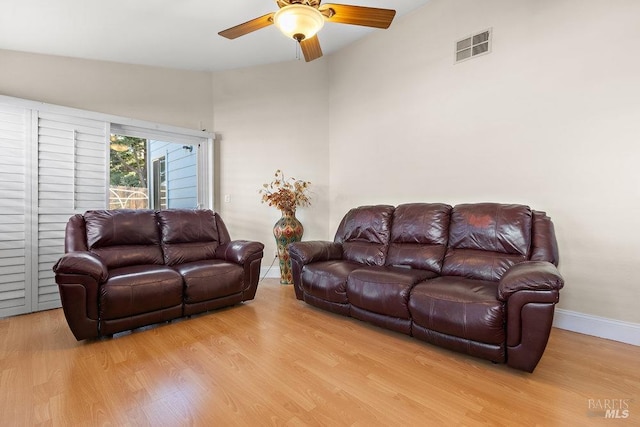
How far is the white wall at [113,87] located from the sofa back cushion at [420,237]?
10.3 ft

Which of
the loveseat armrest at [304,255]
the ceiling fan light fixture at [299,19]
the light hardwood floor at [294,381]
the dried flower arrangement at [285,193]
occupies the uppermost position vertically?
the ceiling fan light fixture at [299,19]

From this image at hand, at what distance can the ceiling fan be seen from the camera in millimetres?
1933

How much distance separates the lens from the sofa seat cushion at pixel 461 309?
72.0 inches

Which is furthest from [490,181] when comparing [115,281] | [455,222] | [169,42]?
[169,42]

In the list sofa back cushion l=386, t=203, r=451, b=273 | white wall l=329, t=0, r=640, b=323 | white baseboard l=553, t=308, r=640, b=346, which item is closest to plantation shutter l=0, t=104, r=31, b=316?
sofa back cushion l=386, t=203, r=451, b=273

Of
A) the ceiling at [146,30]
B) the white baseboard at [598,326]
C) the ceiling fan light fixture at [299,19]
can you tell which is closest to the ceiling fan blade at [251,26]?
the ceiling fan light fixture at [299,19]

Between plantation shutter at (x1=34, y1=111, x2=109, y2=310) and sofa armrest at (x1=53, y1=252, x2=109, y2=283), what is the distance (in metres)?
1.23

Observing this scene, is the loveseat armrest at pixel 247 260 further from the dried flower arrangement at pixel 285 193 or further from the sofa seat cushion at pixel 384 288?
the sofa seat cushion at pixel 384 288

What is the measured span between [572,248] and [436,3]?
2.89 m

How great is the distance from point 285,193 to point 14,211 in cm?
279

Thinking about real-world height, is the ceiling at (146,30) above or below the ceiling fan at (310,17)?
above

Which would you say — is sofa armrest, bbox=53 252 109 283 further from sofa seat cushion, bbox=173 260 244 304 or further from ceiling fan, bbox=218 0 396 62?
ceiling fan, bbox=218 0 396 62

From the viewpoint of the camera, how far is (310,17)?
195cm

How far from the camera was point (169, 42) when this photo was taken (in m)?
3.39
